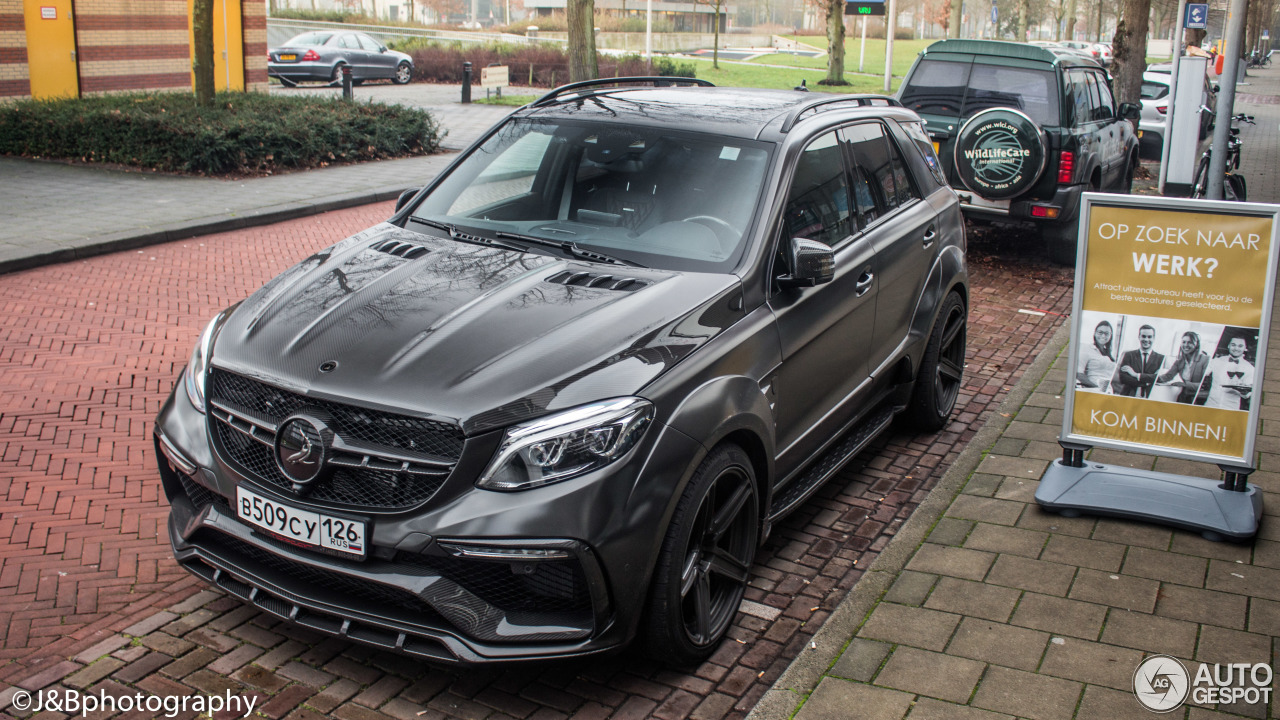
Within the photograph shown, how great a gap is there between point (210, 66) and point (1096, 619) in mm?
15443

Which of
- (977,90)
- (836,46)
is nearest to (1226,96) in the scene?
(977,90)

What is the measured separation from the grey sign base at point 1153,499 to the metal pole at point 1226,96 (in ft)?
14.8

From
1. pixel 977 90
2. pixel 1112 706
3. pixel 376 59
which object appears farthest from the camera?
pixel 376 59

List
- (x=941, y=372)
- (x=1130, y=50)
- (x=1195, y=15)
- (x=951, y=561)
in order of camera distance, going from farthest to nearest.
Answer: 1. (x=1130, y=50)
2. (x=1195, y=15)
3. (x=941, y=372)
4. (x=951, y=561)

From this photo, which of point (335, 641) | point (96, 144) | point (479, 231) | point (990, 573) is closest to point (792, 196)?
point (479, 231)

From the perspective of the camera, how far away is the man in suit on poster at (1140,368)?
470cm

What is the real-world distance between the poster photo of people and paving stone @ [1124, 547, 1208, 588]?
0.70m

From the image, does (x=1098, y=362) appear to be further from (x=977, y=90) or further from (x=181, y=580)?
(x=977, y=90)

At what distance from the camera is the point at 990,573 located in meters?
4.27

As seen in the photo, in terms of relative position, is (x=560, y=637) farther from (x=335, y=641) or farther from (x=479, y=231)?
(x=479, y=231)

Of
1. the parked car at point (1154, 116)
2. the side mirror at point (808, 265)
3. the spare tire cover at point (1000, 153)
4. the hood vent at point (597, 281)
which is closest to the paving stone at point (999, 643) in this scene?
the side mirror at point (808, 265)

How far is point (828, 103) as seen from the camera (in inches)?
203

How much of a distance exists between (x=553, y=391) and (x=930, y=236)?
3132 millimetres

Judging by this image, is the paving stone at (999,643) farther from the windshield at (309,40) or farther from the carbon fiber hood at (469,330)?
the windshield at (309,40)
